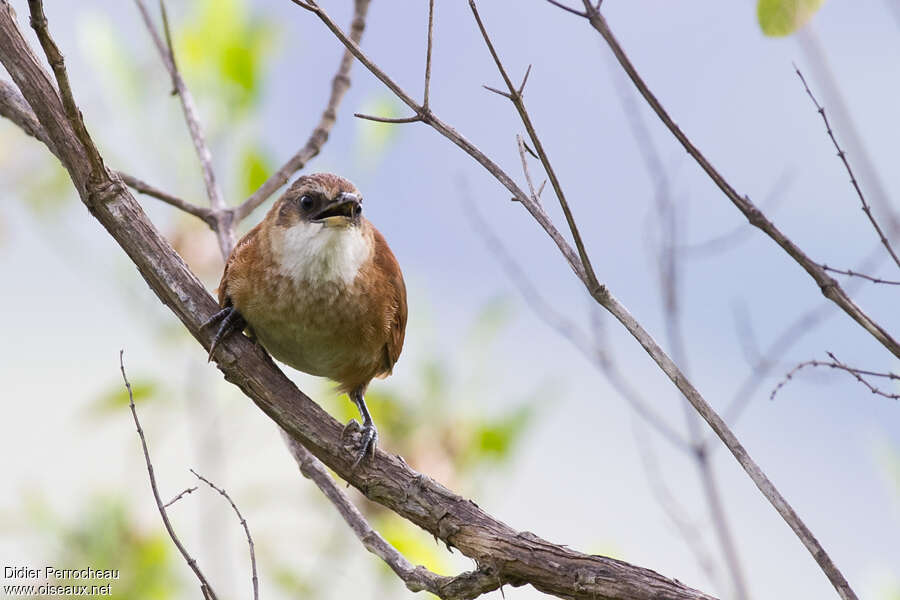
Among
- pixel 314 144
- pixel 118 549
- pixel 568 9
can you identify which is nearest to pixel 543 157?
pixel 568 9

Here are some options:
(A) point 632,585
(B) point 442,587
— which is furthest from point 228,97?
(A) point 632,585

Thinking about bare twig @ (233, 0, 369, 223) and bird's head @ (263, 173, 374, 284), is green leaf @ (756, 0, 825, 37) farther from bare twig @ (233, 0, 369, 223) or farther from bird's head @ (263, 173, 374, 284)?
bare twig @ (233, 0, 369, 223)

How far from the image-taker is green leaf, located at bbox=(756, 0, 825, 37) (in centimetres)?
198

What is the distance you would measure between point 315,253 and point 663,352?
1.47 m

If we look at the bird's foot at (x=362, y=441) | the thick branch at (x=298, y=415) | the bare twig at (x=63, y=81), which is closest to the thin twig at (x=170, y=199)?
the thick branch at (x=298, y=415)

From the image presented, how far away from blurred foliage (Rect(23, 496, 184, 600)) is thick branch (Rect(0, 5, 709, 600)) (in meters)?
2.07

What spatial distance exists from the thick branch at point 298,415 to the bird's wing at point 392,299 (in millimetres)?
548

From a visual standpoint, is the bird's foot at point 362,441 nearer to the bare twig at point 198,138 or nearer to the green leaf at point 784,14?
the bare twig at point 198,138

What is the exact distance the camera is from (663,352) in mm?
2166

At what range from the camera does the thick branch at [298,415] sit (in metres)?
2.57

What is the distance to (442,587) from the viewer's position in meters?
2.73

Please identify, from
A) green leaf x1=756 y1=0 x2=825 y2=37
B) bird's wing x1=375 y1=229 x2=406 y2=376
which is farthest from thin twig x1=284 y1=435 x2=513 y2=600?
green leaf x1=756 y1=0 x2=825 y2=37

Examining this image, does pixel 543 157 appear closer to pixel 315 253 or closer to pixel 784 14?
pixel 784 14

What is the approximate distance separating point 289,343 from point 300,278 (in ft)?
0.78
